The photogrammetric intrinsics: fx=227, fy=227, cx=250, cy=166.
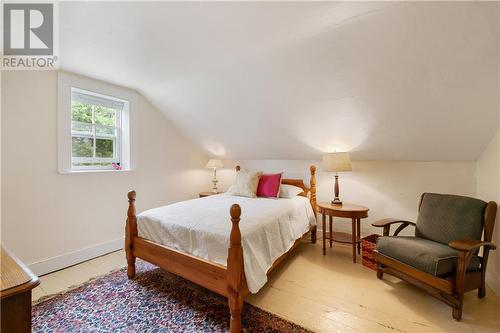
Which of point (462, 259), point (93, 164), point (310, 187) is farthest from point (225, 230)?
point (93, 164)

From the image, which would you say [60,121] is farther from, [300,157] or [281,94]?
[300,157]

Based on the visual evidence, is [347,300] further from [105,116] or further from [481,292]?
[105,116]

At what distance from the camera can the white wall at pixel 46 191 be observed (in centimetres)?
221

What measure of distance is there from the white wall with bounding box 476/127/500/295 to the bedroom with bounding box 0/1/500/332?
0.02 m

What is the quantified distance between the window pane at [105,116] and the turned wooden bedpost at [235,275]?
2.55 meters

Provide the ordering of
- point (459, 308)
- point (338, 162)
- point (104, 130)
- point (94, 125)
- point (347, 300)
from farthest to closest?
point (104, 130) → point (94, 125) → point (338, 162) → point (347, 300) → point (459, 308)

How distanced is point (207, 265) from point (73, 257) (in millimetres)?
1914

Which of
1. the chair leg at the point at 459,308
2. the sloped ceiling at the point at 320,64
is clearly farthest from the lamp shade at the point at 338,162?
the chair leg at the point at 459,308

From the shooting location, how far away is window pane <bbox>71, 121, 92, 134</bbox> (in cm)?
277

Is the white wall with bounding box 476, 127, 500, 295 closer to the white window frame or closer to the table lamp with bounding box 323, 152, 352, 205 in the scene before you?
the table lamp with bounding box 323, 152, 352, 205

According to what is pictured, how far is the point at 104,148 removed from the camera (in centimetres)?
310

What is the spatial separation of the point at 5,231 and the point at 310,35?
10.9ft

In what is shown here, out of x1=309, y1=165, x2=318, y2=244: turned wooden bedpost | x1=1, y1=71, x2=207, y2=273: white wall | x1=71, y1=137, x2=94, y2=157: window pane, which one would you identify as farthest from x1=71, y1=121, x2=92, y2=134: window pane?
x1=309, y1=165, x2=318, y2=244: turned wooden bedpost

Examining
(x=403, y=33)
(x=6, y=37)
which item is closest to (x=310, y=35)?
(x=403, y=33)
